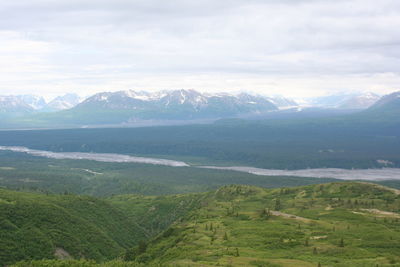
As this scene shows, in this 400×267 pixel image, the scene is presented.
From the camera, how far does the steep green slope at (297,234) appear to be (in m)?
63.4

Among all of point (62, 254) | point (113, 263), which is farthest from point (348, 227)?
point (62, 254)

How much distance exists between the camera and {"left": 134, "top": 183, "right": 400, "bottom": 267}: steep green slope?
6344cm

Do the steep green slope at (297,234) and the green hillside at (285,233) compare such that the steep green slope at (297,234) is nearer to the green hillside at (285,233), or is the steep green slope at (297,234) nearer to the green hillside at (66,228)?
the green hillside at (285,233)

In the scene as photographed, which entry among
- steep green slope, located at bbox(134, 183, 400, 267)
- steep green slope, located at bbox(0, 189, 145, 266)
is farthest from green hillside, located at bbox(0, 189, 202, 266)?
steep green slope, located at bbox(134, 183, 400, 267)

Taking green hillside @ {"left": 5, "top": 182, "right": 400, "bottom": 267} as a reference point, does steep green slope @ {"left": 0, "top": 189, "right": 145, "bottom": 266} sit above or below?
below

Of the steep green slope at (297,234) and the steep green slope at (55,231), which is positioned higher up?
the steep green slope at (297,234)

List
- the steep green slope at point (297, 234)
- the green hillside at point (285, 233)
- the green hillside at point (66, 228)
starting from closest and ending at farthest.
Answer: the steep green slope at point (297, 234), the green hillside at point (285, 233), the green hillside at point (66, 228)

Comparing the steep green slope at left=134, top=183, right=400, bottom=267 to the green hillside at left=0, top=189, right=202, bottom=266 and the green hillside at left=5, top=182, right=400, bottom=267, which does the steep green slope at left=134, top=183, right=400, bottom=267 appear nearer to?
the green hillside at left=5, top=182, right=400, bottom=267

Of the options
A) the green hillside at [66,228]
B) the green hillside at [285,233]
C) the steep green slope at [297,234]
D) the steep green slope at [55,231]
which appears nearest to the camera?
the steep green slope at [297,234]

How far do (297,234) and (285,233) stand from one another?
209cm

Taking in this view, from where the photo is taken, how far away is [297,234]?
78312mm

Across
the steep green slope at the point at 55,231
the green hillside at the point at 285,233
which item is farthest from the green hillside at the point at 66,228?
the green hillside at the point at 285,233

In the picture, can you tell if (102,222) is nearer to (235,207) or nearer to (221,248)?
(235,207)

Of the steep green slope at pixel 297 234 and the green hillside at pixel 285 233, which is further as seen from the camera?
the green hillside at pixel 285 233
